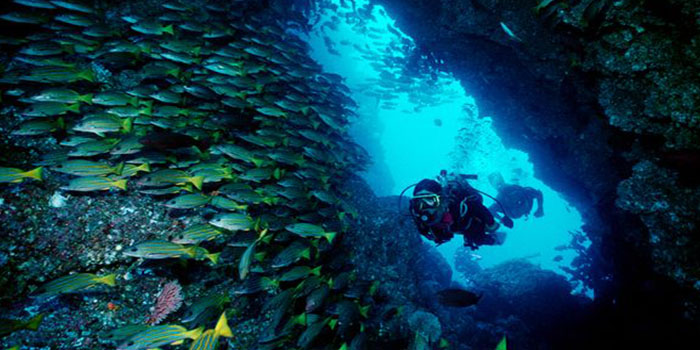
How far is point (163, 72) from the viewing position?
4.45 m

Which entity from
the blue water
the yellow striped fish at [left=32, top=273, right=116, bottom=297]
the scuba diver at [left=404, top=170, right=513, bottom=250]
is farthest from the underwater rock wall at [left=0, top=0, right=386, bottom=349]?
the blue water

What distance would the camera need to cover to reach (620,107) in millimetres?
4582

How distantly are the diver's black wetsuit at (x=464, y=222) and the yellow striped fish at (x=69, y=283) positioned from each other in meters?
3.80

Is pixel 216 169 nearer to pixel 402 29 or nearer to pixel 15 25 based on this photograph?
pixel 15 25

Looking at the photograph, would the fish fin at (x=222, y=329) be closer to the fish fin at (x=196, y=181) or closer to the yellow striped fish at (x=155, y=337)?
the yellow striped fish at (x=155, y=337)

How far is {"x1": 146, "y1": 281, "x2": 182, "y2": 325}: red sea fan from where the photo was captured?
293cm

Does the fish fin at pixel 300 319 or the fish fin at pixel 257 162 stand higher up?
the fish fin at pixel 257 162

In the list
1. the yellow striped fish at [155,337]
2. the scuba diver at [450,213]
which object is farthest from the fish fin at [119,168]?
the scuba diver at [450,213]

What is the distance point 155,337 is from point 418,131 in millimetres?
114707

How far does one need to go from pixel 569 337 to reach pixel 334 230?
7032 millimetres

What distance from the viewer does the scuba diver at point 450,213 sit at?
13.4 feet

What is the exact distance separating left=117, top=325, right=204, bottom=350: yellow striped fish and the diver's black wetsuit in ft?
10.5

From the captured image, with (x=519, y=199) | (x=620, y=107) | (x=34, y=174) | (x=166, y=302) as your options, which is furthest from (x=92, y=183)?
(x=519, y=199)

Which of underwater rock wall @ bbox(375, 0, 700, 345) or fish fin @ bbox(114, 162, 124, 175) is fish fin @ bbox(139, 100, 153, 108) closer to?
fish fin @ bbox(114, 162, 124, 175)
